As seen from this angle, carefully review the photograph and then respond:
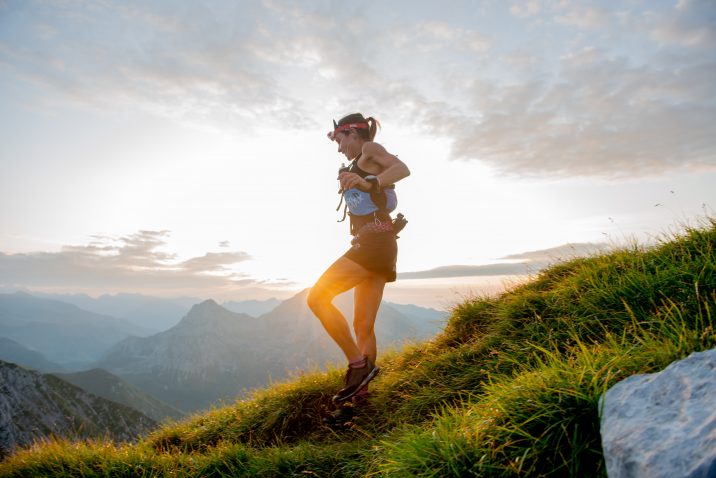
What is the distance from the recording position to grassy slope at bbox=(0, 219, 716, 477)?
7.61 feet

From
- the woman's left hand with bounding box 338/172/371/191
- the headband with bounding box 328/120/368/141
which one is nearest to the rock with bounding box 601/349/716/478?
the woman's left hand with bounding box 338/172/371/191

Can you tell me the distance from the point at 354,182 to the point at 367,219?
63 centimetres

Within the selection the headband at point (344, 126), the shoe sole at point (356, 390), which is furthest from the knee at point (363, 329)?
the headband at point (344, 126)

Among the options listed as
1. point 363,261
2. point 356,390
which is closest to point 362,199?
point 363,261

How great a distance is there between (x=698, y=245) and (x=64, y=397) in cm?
15206

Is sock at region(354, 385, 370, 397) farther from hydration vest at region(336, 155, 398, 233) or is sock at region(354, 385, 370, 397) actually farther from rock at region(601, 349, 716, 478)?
rock at region(601, 349, 716, 478)

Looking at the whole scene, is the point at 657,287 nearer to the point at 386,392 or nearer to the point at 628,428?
the point at 628,428

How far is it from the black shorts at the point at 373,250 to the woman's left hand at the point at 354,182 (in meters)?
0.69

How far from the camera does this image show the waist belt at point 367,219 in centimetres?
567

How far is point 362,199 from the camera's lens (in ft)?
18.6

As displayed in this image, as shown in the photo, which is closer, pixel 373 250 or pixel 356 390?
pixel 356 390

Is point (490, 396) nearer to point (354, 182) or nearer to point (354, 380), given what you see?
point (354, 380)

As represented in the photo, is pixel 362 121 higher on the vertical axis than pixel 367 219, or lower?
higher

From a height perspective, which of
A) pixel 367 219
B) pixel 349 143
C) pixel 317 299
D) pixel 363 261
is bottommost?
pixel 317 299
